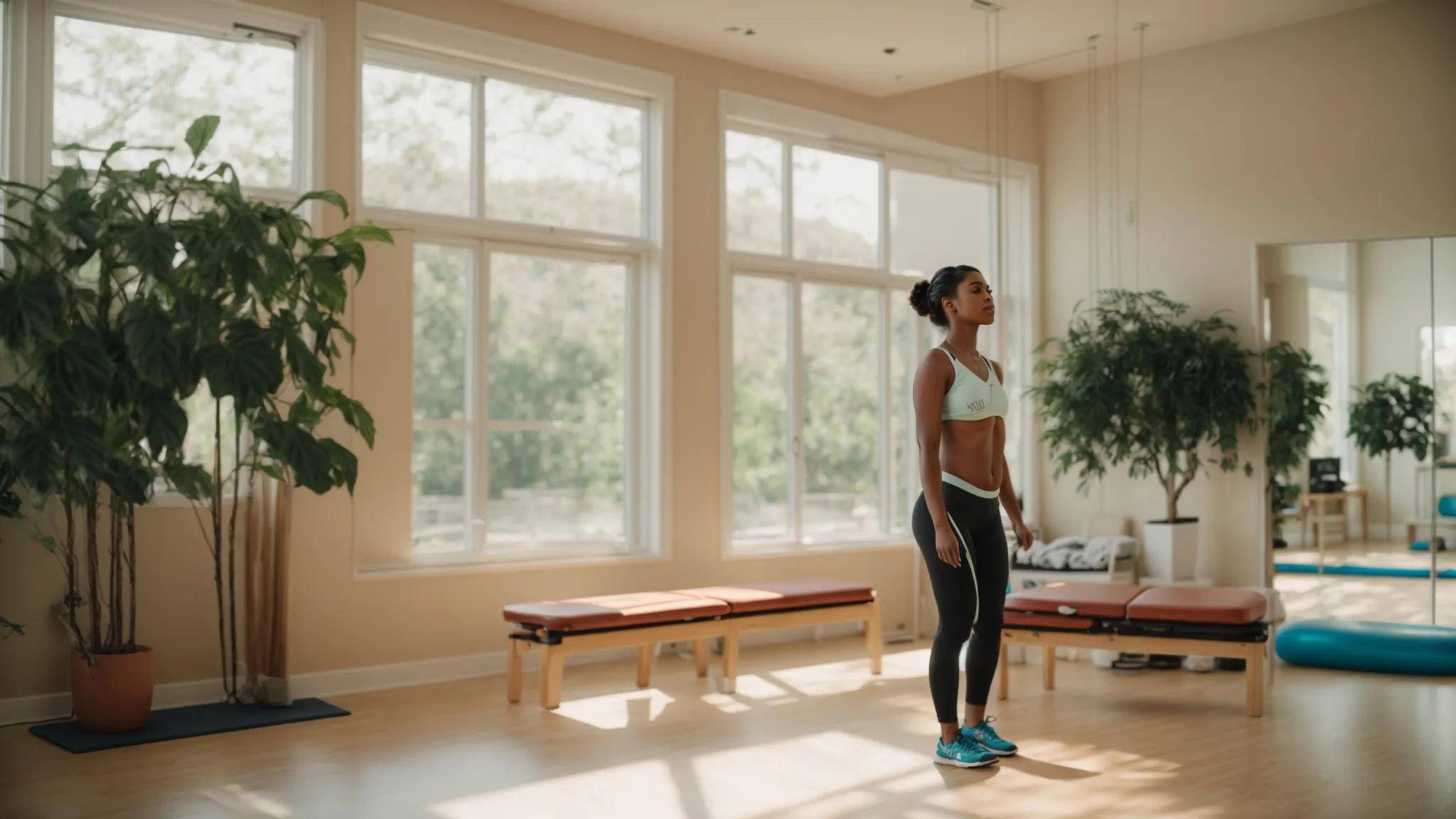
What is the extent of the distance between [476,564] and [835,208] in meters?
Answer: 2.98

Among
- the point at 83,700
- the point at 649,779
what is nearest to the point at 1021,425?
the point at 649,779

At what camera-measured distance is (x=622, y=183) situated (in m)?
6.63

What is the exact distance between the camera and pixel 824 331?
7465 mm

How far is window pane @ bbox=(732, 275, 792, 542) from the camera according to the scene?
7.08 metres

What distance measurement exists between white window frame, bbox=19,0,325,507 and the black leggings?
9.88 feet

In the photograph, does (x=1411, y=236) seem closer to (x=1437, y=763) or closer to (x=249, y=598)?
(x=1437, y=763)

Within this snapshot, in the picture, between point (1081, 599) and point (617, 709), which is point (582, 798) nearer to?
point (617, 709)

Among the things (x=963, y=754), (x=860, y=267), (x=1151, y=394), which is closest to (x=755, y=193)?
(x=860, y=267)

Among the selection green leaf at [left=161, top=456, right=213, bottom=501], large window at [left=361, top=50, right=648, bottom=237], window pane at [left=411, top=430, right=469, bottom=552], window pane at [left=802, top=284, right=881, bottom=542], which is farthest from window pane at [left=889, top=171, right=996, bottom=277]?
green leaf at [left=161, top=456, right=213, bottom=501]

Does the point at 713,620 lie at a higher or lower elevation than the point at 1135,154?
lower

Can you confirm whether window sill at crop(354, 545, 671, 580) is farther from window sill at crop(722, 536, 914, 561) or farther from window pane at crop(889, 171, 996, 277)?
window pane at crop(889, 171, 996, 277)

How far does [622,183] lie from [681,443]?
1.37 meters

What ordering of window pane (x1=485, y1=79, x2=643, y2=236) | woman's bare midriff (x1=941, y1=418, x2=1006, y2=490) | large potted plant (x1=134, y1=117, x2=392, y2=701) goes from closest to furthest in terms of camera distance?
woman's bare midriff (x1=941, y1=418, x2=1006, y2=490), large potted plant (x1=134, y1=117, x2=392, y2=701), window pane (x1=485, y1=79, x2=643, y2=236)

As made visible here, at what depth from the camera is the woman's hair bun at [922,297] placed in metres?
4.27
